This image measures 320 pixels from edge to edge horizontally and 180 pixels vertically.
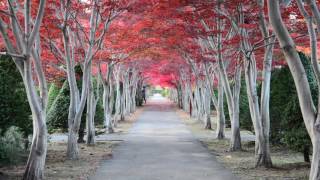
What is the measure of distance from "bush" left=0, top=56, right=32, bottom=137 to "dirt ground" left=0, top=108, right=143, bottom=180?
45.3 inches

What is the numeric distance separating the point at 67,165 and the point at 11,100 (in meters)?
2.45

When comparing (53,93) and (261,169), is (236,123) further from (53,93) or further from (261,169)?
(53,93)

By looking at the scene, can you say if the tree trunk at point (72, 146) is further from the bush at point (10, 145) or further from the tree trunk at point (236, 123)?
the tree trunk at point (236, 123)

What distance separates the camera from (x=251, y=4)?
13164 mm

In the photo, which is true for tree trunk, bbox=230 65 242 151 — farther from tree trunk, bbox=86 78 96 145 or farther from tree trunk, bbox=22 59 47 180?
tree trunk, bbox=22 59 47 180

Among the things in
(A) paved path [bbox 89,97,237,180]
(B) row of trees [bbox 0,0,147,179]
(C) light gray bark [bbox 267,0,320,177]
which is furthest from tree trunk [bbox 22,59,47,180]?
(C) light gray bark [bbox 267,0,320,177]

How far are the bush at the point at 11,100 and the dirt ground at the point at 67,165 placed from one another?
1.15 meters

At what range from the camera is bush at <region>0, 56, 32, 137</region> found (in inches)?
472

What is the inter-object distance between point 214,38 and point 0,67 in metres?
8.57

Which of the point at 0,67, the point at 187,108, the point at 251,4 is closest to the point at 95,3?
the point at 0,67

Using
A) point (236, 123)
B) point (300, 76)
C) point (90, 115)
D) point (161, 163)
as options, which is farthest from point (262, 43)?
point (90, 115)

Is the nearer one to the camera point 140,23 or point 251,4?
point 251,4

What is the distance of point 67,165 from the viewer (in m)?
13.2

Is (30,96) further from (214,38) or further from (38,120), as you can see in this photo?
(214,38)
